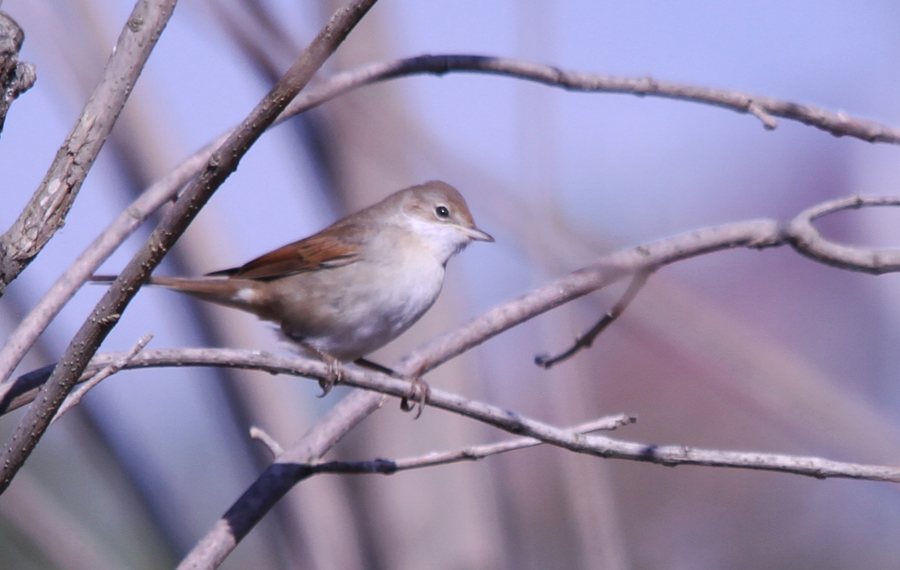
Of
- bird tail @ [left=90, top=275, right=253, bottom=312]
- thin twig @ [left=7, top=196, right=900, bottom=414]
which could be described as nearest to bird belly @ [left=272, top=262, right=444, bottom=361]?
bird tail @ [left=90, top=275, right=253, bottom=312]

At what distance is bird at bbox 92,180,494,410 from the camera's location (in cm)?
373

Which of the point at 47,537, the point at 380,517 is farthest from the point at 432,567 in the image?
the point at 47,537

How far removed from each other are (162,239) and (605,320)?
1.66 m

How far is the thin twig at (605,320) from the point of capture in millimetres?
2660

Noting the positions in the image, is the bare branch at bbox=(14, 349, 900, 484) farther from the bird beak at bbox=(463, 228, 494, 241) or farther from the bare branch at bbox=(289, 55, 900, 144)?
the bird beak at bbox=(463, 228, 494, 241)

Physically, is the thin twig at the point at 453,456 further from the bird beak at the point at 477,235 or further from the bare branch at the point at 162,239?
the bird beak at the point at 477,235

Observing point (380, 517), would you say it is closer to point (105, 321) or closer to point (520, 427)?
point (520, 427)

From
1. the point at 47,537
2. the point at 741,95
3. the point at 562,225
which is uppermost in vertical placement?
the point at 741,95

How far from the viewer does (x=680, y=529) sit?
610 centimetres

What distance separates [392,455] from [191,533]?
3.61 ft

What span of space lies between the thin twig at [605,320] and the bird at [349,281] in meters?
0.86

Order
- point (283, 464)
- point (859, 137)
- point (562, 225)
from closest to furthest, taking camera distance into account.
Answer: point (283, 464) → point (859, 137) → point (562, 225)

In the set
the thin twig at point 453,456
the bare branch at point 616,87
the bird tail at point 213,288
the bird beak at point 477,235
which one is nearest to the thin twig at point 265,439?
the thin twig at point 453,456

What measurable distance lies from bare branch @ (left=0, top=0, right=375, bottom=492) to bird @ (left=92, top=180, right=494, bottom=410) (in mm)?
1921
